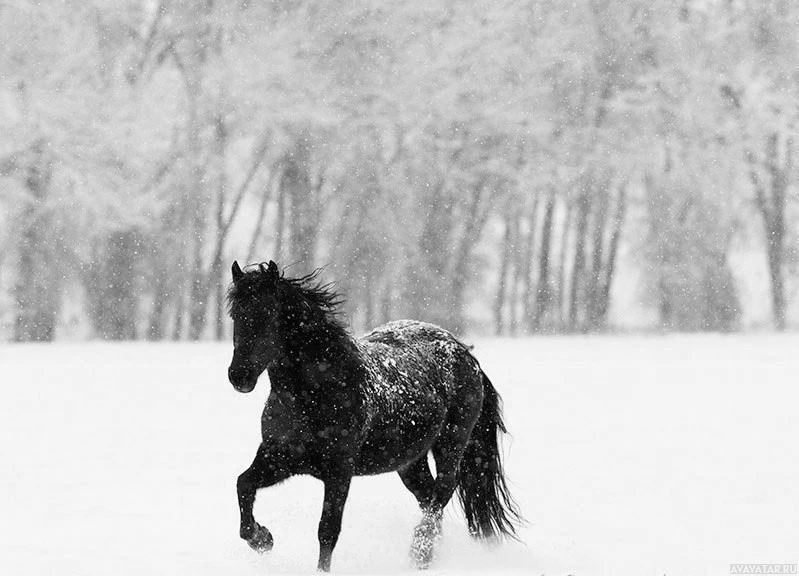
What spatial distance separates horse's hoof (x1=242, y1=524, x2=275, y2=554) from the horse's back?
610 millimetres

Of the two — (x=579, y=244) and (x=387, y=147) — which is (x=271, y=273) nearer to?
(x=387, y=147)

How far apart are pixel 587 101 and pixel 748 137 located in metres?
4.51

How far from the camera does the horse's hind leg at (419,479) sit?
7.25 meters

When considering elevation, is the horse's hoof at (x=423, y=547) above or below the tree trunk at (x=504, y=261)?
below

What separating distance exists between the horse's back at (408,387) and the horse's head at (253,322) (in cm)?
77

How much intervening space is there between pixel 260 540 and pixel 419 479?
4.77 ft

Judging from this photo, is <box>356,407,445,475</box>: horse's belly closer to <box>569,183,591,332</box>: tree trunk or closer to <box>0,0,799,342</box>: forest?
<box>0,0,799,342</box>: forest

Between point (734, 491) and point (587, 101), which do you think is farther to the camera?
point (587, 101)

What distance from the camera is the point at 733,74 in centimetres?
3183

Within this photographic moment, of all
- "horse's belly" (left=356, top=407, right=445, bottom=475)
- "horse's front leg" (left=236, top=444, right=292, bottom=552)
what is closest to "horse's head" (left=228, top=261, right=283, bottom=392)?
"horse's front leg" (left=236, top=444, right=292, bottom=552)

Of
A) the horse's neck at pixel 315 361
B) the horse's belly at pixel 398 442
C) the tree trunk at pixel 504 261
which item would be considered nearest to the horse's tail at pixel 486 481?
the horse's belly at pixel 398 442

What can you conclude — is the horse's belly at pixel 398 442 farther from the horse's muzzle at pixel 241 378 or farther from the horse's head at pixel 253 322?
the horse's muzzle at pixel 241 378

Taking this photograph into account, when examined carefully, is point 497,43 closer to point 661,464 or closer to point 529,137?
point 529,137

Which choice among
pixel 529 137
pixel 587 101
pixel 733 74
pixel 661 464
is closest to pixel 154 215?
pixel 529 137
